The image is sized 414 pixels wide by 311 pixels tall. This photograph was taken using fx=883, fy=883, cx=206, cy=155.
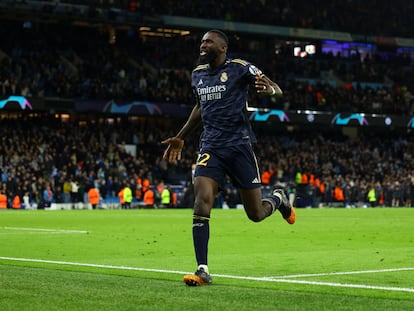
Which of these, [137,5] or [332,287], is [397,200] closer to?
[137,5]

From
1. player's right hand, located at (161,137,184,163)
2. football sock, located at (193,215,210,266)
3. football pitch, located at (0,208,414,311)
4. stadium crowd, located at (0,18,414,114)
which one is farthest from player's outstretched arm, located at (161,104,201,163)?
stadium crowd, located at (0,18,414,114)

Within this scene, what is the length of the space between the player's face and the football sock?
66.4 inches

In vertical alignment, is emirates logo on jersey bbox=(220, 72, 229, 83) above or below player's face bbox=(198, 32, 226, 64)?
below

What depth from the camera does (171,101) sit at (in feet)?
182

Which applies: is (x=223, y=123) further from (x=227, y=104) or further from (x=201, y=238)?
(x=201, y=238)

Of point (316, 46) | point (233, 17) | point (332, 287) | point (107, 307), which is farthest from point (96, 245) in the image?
point (316, 46)

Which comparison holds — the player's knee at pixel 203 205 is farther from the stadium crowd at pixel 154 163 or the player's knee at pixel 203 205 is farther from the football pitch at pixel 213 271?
the stadium crowd at pixel 154 163

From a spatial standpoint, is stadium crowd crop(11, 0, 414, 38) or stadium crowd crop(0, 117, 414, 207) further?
stadium crowd crop(11, 0, 414, 38)

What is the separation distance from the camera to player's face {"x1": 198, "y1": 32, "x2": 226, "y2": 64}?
30.6 feet

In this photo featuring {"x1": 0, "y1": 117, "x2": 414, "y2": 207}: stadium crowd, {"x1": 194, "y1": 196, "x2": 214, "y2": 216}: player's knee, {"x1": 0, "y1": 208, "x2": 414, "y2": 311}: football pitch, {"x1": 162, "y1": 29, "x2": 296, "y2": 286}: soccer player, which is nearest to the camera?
{"x1": 0, "y1": 208, "x2": 414, "y2": 311}: football pitch

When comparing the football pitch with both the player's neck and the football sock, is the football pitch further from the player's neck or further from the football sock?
the player's neck

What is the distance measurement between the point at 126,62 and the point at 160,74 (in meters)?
2.33

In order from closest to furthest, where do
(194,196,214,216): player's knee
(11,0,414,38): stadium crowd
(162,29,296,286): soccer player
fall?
(194,196,214,216): player's knee
(162,29,296,286): soccer player
(11,0,414,38): stadium crowd

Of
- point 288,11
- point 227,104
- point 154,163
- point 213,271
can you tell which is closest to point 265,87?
point 227,104
